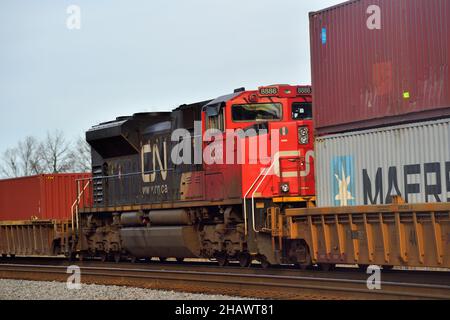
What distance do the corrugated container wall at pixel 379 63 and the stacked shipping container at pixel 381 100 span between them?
0.02 meters

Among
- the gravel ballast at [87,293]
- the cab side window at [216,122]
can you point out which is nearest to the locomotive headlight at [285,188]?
the cab side window at [216,122]

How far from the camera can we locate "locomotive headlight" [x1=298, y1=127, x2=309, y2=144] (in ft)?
62.8

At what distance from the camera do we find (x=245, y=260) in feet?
67.6

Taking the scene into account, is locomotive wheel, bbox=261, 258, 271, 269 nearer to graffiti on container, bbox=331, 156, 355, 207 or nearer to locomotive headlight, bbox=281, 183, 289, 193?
locomotive headlight, bbox=281, 183, 289, 193

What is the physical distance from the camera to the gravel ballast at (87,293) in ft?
49.3

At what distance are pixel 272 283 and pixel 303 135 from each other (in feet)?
14.7

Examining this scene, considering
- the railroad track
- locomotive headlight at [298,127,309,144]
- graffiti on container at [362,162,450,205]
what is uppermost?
locomotive headlight at [298,127,309,144]

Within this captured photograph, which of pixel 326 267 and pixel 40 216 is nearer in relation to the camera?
pixel 326 267

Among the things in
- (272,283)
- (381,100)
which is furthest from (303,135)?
(272,283)

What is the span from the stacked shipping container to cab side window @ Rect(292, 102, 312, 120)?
7.83 feet

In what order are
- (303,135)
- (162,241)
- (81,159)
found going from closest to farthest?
(303,135) < (162,241) < (81,159)

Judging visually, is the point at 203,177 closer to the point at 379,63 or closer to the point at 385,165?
the point at 385,165

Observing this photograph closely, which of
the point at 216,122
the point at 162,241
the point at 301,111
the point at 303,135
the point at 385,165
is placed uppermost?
the point at 301,111

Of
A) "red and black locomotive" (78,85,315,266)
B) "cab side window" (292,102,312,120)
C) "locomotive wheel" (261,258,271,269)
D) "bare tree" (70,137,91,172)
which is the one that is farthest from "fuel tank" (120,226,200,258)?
"bare tree" (70,137,91,172)
